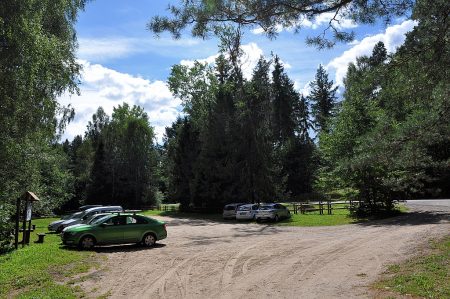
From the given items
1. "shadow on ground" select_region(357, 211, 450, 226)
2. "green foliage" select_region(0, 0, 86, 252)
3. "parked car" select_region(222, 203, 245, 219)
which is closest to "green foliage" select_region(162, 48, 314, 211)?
"parked car" select_region(222, 203, 245, 219)

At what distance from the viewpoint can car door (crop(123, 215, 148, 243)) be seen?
19.1m

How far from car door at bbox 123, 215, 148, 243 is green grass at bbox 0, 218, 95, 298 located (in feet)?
7.28

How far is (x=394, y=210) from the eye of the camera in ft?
103

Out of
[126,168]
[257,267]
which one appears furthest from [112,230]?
[126,168]

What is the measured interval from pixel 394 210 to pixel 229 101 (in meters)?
21.6

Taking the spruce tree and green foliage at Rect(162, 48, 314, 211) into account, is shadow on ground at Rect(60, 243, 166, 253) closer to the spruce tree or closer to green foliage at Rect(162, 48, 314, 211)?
green foliage at Rect(162, 48, 314, 211)

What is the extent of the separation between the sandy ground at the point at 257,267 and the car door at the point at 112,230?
39 cm

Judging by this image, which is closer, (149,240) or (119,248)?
(119,248)

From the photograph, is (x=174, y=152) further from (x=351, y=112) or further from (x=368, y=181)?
(x=368, y=181)

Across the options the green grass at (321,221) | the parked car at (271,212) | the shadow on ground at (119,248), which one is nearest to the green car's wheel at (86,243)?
the shadow on ground at (119,248)

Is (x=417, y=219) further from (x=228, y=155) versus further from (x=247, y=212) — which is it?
(x=228, y=155)

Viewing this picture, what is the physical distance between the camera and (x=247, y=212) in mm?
36375

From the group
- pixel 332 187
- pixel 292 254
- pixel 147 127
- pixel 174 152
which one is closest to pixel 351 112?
pixel 332 187

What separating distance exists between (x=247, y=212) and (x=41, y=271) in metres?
24.7
